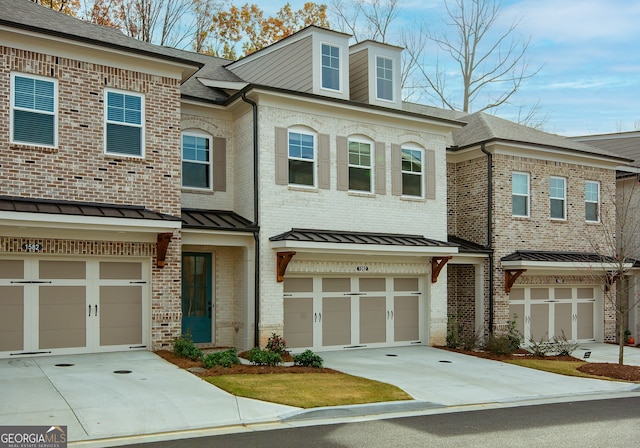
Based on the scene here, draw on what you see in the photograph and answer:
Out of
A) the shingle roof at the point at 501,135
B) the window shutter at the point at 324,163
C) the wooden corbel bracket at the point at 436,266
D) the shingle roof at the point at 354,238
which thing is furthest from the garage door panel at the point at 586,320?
the window shutter at the point at 324,163

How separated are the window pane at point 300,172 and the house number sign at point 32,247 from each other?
263 inches

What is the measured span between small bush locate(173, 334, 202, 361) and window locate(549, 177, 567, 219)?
1436 cm

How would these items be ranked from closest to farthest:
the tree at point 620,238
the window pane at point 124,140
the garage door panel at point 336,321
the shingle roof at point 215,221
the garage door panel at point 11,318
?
the garage door panel at point 11,318 < the window pane at point 124,140 < the shingle roof at point 215,221 < the garage door panel at point 336,321 < the tree at point 620,238

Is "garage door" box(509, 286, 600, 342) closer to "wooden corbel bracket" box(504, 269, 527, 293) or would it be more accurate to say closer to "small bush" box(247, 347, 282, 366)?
"wooden corbel bracket" box(504, 269, 527, 293)

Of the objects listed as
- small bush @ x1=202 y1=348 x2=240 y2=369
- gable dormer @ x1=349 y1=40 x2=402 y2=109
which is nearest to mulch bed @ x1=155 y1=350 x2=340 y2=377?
small bush @ x1=202 y1=348 x2=240 y2=369

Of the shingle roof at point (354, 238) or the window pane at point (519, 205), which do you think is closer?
the shingle roof at point (354, 238)

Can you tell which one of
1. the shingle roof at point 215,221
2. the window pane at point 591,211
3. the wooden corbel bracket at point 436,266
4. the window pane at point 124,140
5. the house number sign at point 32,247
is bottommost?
the wooden corbel bracket at point 436,266

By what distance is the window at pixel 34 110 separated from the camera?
14.2 meters

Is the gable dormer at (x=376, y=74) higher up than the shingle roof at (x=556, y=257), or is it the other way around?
the gable dormer at (x=376, y=74)

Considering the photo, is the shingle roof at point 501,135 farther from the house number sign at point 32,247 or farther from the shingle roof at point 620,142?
the house number sign at point 32,247

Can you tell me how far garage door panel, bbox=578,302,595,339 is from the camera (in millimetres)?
24453

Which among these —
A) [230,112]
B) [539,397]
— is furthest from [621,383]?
[230,112]

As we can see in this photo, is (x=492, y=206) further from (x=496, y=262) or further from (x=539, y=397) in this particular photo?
(x=539, y=397)

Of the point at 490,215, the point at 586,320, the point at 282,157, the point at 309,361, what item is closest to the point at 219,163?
the point at 282,157
